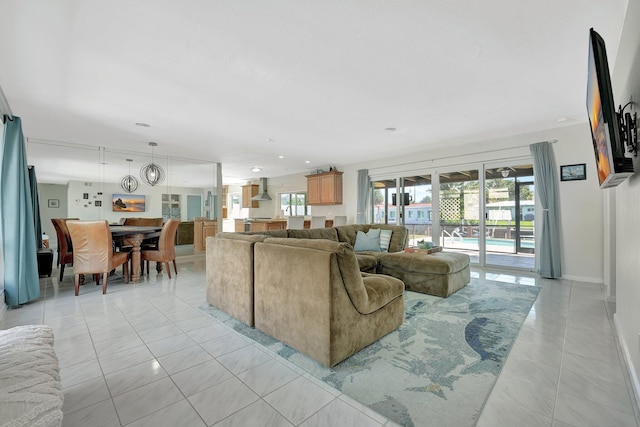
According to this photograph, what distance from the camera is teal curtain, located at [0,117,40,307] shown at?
3.17 metres

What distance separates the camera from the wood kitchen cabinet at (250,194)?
33.7 ft

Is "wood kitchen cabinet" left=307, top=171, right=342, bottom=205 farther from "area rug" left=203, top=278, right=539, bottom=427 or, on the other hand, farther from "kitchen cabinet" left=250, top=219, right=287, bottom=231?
"area rug" left=203, top=278, right=539, bottom=427

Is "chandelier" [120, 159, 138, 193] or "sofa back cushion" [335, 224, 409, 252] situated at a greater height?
"chandelier" [120, 159, 138, 193]

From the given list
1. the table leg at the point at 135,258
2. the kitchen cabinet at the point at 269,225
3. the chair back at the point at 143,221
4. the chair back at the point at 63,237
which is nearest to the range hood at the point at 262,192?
the kitchen cabinet at the point at 269,225

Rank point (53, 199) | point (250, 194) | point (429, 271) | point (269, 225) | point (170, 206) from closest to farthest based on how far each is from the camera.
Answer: point (429, 271), point (53, 199), point (170, 206), point (269, 225), point (250, 194)

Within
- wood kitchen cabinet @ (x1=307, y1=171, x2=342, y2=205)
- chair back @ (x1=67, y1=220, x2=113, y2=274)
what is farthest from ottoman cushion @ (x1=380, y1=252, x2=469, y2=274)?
chair back @ (x1=67, y1=220, x2=113, y2=274)

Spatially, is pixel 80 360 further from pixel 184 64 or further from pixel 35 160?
pixel 35 160

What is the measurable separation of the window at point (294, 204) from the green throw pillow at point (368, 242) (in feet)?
13.8

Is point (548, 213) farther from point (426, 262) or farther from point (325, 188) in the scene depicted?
point (325, 188)

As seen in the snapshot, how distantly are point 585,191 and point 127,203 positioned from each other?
27.8 feet

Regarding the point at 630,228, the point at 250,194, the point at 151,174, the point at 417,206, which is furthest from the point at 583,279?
the point at 250,194

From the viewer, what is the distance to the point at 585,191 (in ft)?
14.1

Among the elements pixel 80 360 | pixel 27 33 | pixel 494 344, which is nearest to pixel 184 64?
pixel 27 33

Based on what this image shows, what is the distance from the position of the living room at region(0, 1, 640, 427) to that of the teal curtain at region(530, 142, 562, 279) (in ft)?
0.38
